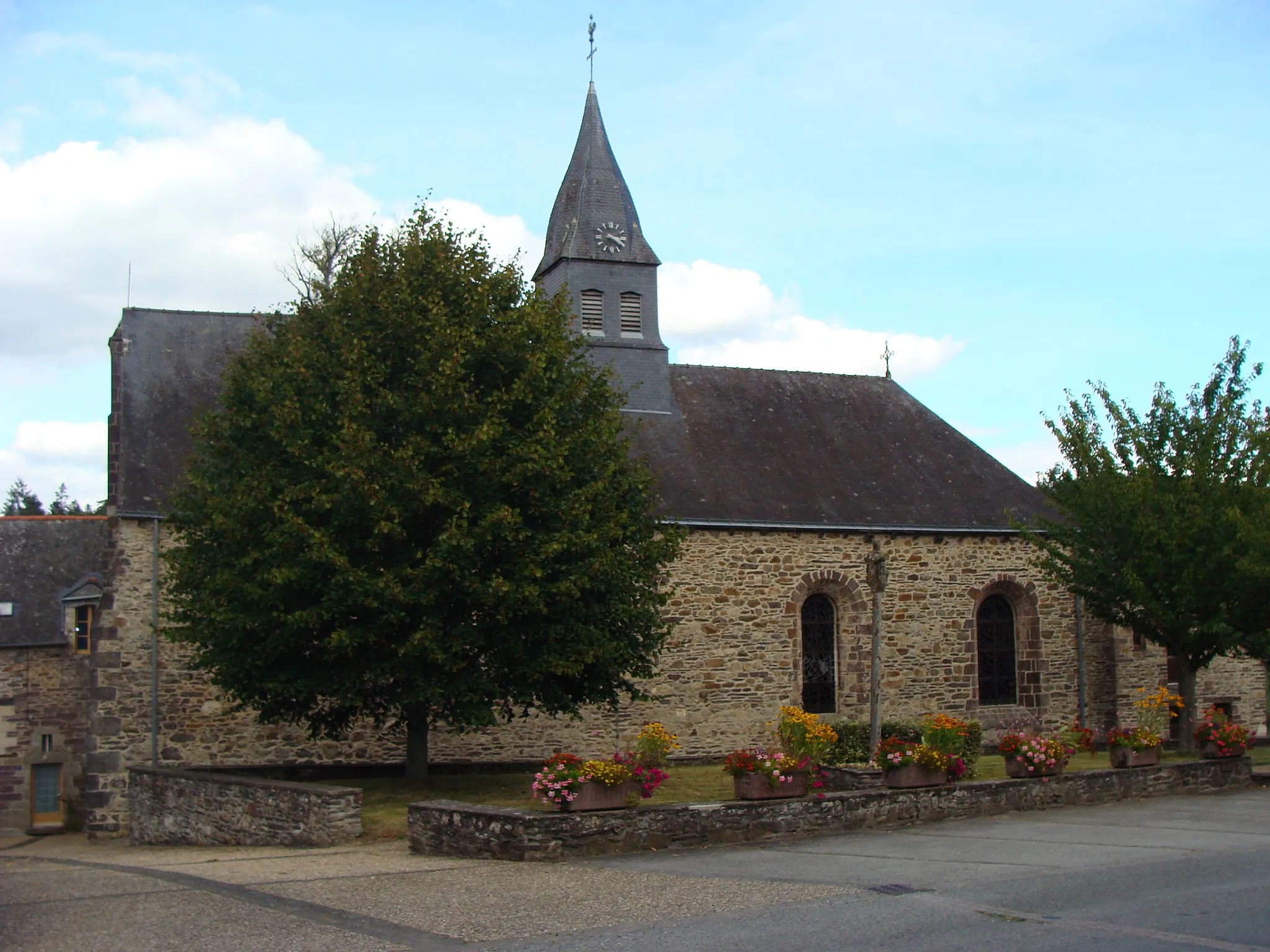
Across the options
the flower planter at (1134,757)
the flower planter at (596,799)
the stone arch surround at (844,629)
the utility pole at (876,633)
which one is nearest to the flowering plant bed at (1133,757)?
the flower planter at (1134,757)

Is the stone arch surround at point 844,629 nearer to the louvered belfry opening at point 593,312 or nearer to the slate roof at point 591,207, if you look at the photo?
the louvered belfry opening at point 593,312

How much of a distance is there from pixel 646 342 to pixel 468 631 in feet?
34.1

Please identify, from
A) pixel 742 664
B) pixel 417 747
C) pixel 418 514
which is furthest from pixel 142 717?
pixel 742 664

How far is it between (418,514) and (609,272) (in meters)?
10.3

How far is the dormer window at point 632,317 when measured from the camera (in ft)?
79.8

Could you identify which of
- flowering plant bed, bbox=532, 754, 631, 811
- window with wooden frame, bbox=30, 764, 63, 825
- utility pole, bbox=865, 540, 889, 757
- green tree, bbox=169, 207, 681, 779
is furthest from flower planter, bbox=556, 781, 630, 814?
window with wooden frame, bbox=30, 764, 63, 825

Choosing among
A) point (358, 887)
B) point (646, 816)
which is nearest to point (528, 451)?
point (646, 816)

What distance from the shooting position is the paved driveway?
7.71 meters

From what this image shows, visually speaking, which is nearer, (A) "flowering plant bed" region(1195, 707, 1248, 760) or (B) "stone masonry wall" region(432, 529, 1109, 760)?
(A) "flowering plant bed" region(1195, 707, 1248, 760)

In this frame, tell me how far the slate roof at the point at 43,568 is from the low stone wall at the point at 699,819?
46.3 ft

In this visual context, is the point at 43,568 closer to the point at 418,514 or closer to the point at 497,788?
the point at 497,788

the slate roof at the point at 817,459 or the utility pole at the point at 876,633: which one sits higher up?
the slate roof at the point at 817,459

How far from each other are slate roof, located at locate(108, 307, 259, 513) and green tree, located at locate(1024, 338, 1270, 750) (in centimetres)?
1379

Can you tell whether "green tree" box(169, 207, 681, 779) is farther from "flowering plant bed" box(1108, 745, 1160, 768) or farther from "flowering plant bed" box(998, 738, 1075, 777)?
"flowering plant bed" box(1108, 745, 1160, 768)
